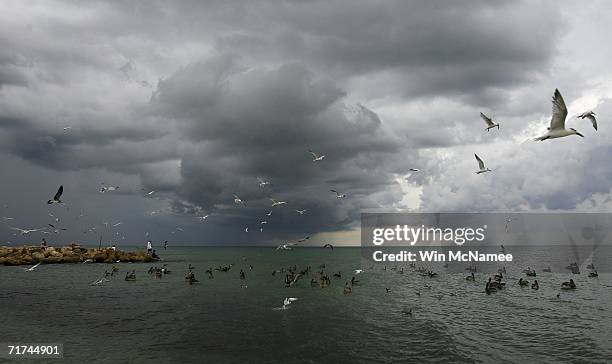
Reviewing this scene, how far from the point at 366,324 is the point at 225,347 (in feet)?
32.8

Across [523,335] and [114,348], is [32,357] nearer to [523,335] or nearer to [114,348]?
[114,348]

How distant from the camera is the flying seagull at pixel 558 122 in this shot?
1502cm

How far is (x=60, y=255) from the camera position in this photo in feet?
242

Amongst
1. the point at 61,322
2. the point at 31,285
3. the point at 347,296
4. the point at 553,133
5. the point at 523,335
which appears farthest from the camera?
the point at 31,285

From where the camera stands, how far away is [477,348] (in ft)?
68.1

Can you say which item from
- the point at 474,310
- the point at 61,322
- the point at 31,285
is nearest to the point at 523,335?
the point at 474,310

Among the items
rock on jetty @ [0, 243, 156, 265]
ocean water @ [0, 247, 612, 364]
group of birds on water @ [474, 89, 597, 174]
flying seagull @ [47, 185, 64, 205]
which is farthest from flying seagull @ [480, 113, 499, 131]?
rock on jetty @ [0, 243, 156, 265]

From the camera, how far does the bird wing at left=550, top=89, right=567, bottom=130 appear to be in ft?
48.9

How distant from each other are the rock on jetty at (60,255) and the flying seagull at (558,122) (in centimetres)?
7801

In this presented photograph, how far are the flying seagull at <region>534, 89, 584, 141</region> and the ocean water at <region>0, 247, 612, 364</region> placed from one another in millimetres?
10663

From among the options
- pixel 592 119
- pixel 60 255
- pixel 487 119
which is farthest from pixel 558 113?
pixel 60 255

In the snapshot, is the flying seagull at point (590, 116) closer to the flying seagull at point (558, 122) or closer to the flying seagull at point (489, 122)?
the flying seagull at point (558, 122)

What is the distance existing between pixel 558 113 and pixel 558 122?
59 cm

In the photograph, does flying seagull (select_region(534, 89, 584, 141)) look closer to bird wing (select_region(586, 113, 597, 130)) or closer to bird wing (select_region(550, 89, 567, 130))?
bird wing (select_region(550, 89, 567, 130))
